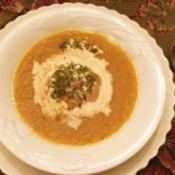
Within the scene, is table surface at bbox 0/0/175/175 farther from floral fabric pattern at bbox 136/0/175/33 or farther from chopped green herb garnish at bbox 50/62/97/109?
chopped green herb garnish at bbox 50/62/97/109

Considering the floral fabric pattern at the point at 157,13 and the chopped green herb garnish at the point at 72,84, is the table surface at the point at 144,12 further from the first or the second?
the chopped green herb garnish at the point at 72,84

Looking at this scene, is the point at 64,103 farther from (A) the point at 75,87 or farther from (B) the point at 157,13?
(B) the point at 157,13

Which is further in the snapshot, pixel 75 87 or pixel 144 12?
pixel 144 12

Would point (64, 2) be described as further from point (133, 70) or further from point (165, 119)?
point (165, 119)

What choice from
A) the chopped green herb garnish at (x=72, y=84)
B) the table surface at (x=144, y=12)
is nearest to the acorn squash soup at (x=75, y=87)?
the chopped green herb garnish at (x=72, y=84)

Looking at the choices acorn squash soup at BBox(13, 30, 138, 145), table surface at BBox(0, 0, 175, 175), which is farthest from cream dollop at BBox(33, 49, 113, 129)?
table surface at BBox(0, 0, 175, 175)

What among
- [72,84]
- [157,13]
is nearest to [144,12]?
[157,13]
